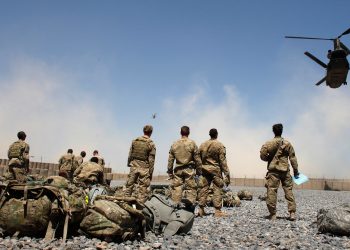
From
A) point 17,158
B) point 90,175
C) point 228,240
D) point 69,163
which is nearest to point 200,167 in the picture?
point 90,175

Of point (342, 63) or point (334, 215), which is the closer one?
point (334, 215)

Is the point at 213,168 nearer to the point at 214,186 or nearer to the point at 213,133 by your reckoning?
the point at 214,186

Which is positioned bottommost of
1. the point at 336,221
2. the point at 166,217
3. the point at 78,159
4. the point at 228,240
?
the point at 228,240

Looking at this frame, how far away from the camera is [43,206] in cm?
455

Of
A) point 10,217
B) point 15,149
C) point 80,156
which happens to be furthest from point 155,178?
point 10,217

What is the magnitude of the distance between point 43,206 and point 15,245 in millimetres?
578

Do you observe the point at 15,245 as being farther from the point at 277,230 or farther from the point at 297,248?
the point at 277,230

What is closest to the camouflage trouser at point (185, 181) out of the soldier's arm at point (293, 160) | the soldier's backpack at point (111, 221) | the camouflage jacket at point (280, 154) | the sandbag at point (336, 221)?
the camouflage jacket at point (280, 154)

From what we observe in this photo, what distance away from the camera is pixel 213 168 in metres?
8.73

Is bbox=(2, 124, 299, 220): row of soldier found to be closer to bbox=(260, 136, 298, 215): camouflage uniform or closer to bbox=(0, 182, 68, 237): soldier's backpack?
bbox=(260, 136, 298, 215): camouflage uniform

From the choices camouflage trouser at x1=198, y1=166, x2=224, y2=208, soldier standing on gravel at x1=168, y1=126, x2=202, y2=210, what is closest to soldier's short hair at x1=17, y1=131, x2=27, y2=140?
soldier standing on gravel at x1=168, y1=126, x2=202, y2=210

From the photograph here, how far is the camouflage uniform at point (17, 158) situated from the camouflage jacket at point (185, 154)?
532cm

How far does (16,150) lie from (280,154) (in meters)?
7.97

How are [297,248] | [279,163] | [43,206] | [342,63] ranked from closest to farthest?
1. [43,206]
2. [297,248]
3. [279,163]
4. [342,63]
